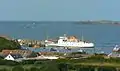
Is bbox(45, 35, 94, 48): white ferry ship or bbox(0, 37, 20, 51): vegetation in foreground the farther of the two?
bbox(45, 35, 94, 48): white ferry ship

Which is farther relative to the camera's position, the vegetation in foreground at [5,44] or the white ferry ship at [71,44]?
the white ferry ship at [71,44]

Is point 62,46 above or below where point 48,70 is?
below

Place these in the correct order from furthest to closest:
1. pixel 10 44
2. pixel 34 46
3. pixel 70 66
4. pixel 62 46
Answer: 1. pixel 62 46
2. pixel 34 46
3. pixel 10 44
4. pixel 70 66

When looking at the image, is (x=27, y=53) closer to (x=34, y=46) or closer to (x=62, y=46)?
(x=34, y=46)

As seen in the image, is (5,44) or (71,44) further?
(71,44)

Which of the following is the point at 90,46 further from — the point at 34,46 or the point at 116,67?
the point at 116,67

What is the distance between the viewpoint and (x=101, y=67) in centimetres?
5081

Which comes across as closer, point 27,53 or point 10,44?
point 27,53

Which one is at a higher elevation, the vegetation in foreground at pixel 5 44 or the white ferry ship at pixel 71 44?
the vegetation in foreground at pixel 5 44

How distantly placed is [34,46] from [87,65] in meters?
69.1

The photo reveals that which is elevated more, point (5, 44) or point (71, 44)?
point (5, 44)

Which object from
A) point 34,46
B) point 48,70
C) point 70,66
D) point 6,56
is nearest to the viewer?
point 48,70

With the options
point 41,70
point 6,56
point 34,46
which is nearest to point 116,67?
point 41,70

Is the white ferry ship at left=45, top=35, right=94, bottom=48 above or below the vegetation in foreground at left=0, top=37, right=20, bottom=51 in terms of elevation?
below
